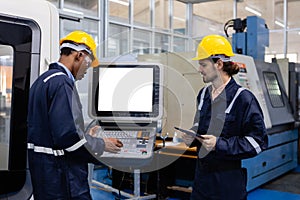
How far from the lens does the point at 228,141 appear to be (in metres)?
2.00

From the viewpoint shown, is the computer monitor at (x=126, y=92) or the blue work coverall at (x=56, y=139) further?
the computer monitor at (x=126, y=92)

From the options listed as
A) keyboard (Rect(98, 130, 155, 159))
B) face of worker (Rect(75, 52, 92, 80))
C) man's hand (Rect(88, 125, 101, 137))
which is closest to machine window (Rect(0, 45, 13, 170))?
face of worker (Rect(75, 52, 92, 80))

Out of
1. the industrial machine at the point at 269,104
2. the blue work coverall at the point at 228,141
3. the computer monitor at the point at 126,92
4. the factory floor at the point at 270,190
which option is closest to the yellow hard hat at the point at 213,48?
the blue work coverall at the point at 228,141

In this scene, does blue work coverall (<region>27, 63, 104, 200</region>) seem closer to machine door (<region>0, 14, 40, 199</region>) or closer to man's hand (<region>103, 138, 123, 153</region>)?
machine door (<region>0, 14, 40, 199</region>)

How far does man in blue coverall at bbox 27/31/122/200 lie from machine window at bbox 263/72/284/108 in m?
3.10

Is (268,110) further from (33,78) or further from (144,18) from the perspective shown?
(144,18)

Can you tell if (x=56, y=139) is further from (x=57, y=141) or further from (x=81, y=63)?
(x=81, y=63)

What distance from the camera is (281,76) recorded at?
486 cm

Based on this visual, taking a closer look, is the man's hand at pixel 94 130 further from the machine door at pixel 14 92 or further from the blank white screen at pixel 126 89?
the machine door at pixel 14 92

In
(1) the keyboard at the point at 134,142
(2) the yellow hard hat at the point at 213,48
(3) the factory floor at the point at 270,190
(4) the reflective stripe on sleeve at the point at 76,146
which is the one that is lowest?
(3) the factory floor at the point at 270,190

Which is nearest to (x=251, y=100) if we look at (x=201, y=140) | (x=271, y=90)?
(x=201, y=140)

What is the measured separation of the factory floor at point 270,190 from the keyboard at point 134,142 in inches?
48.3

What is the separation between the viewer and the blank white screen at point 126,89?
2750mm

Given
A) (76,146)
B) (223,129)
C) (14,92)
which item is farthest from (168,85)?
(14,92)
